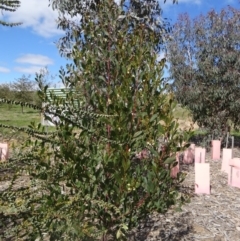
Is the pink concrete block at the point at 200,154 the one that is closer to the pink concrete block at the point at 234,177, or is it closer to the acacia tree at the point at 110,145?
the pink concrete block at the point at 234,177

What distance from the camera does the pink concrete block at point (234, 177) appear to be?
5.71m

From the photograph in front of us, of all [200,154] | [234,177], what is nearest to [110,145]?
[234,177]

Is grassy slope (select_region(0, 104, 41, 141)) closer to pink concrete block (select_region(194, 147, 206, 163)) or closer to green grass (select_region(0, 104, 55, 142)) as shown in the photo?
green grass (select_region(0, 104, 55, 142))

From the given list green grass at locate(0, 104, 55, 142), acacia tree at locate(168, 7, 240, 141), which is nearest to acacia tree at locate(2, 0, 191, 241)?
green grass at locate(0, 104, 55, 142)

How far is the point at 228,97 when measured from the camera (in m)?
9.66

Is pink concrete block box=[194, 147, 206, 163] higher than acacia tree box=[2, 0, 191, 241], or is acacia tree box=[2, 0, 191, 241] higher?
acacia tree box=[2, 0, 191, 241]

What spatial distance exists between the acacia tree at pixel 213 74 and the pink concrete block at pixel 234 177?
4.08 meters

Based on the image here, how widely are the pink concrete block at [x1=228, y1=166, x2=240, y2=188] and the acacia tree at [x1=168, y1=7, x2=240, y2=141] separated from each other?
160 inches

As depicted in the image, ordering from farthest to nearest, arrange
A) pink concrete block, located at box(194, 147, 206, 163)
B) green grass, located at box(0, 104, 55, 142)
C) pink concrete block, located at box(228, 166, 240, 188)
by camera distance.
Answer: pink concrete block, located at box(194, 147, 206, 163)
pink concrete block, located at box(228, 166, 240, 188)
green grass, located at box(0, 104, 55, 142)

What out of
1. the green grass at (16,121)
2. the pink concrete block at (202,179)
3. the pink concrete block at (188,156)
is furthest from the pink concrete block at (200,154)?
the green grass at (16,121)

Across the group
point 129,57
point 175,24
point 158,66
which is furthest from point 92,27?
point 175,24

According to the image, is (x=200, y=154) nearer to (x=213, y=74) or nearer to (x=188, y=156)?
(x=188, y=156)

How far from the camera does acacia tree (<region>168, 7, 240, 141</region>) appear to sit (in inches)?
379

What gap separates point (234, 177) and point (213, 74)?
4.53 m
